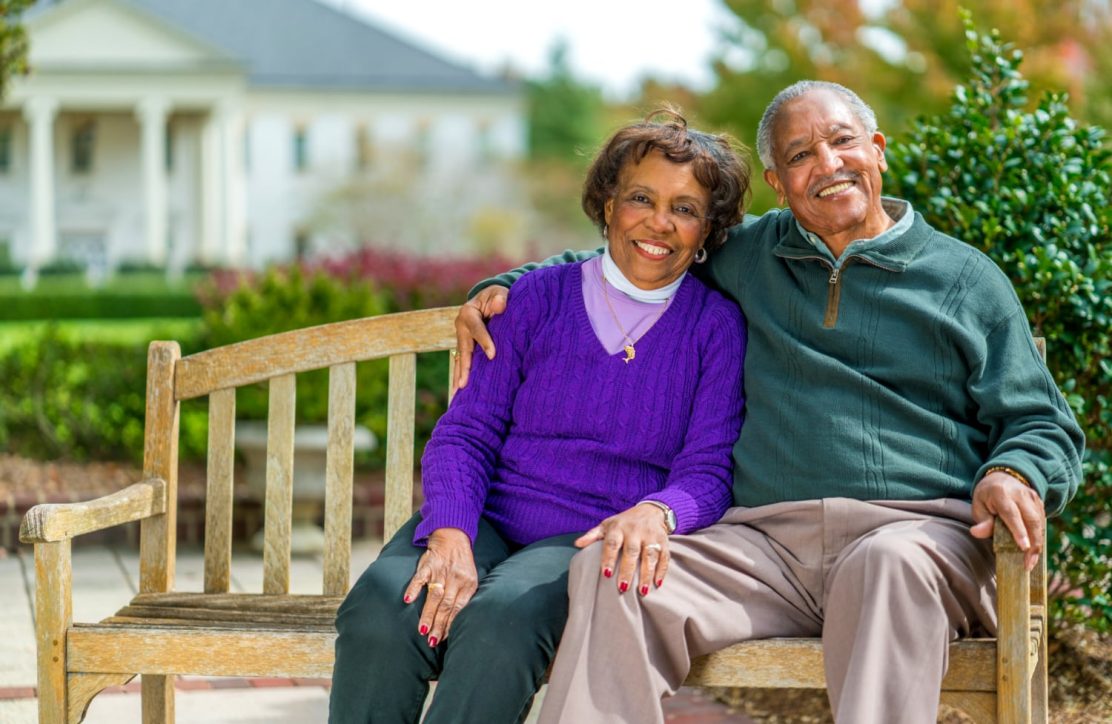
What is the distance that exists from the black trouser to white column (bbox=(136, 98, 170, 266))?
46803mm

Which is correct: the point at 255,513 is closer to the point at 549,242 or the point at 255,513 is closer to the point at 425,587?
the point at 425,587

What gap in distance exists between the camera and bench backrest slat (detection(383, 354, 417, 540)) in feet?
12.0


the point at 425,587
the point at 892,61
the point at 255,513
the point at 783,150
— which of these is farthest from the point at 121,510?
the point at 892,61

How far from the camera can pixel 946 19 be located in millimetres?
16094

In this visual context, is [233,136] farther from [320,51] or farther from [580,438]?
[580,438]

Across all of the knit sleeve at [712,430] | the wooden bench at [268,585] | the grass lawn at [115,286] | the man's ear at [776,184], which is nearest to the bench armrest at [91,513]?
the wooden bench at [268,585]

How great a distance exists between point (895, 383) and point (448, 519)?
1.01m

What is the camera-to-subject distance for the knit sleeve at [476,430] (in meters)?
3.19

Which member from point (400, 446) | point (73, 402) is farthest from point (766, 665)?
point (73, 402)

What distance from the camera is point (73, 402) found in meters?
7.70

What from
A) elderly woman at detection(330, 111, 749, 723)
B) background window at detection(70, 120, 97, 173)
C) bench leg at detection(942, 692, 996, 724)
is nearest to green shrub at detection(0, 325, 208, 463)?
elderly woman at detection(330, 111, 749, 723)

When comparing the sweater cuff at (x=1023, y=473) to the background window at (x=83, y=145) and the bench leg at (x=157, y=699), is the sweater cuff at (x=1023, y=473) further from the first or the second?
the background window at (x=83, y=145)

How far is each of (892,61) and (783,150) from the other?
15520 millimetres

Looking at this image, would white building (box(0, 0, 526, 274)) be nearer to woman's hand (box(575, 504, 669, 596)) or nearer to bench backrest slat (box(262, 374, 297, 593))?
bench backrest slat (box(262, 374, 297, 593))
